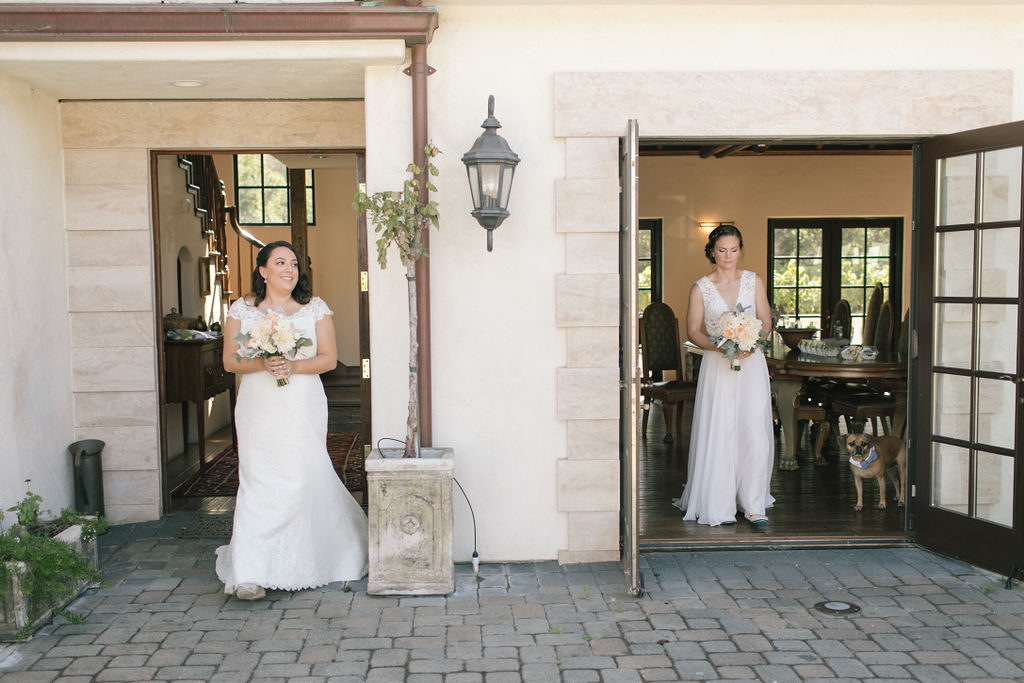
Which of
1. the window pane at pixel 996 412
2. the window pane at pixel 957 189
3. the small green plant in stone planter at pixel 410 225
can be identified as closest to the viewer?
the small green plant in stone planter at pixel 410 225

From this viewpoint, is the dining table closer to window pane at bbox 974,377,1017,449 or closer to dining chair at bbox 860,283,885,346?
window pane at bbox 974,377,1017,449

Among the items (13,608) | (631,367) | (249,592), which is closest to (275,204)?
(249,592)

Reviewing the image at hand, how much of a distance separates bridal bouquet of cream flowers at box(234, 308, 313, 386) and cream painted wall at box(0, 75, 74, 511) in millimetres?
1521

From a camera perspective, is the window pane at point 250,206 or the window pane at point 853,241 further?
the window pane at point 250,206

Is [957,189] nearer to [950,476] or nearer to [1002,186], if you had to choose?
[1002,186]

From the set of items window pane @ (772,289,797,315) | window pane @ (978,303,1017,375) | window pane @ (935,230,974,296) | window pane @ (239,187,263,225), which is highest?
window pane @ (239,187,263,225)

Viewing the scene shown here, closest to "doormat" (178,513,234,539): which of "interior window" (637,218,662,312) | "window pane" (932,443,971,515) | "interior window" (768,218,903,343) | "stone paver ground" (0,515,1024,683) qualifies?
"stone paver ground" (0,515,1024,683)

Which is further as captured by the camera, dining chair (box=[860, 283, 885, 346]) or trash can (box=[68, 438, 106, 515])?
dining chair (box=[860, 283, 885, 346])

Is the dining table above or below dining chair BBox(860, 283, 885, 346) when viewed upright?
below

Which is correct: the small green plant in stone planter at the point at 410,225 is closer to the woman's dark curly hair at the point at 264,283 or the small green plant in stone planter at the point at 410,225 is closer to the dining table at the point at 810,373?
the woman's dark curly hair at the point at 264,283

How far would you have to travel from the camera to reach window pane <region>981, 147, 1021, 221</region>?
15.8 feet

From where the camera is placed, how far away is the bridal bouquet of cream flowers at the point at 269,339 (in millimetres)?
4531

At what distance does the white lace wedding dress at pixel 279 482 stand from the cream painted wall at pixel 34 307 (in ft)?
4.41

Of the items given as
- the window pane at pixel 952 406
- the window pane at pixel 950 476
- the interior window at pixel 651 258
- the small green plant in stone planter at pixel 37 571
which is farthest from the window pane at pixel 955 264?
the interior window at pixel 651 258
